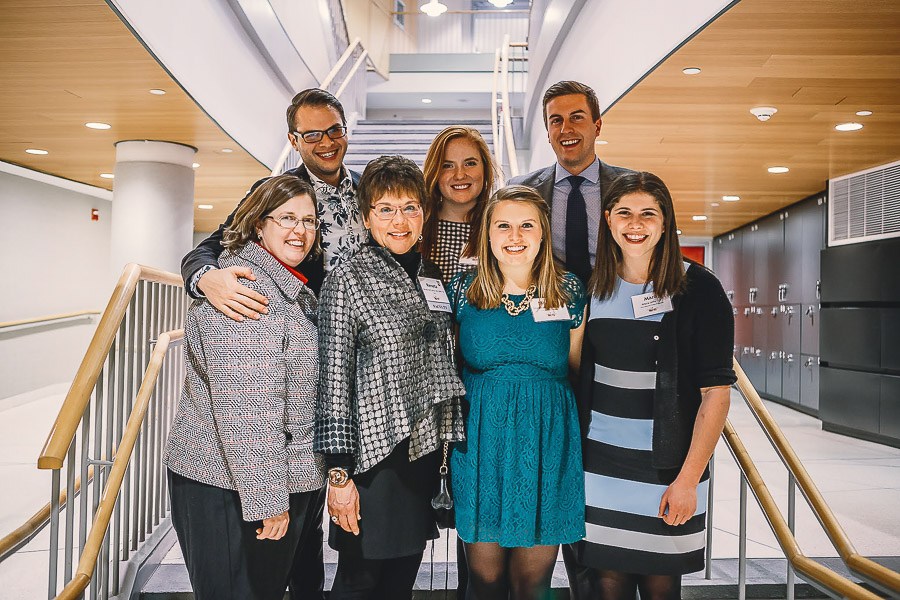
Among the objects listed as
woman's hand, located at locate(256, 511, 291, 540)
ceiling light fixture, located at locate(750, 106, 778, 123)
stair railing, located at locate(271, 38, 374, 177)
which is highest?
stair railing, located at locate(271, 38, 374, 177)

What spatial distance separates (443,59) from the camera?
573 inches

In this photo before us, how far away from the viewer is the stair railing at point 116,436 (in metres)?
2.14

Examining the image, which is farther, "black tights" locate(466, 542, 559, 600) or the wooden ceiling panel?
the wooden ceiling panel

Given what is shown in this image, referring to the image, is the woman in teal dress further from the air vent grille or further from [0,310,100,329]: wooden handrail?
[0,310,100,329]: wooden handrail

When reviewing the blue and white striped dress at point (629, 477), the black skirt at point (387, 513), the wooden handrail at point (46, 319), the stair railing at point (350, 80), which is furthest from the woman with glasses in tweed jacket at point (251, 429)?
the wooden handrail at point (46, 319)

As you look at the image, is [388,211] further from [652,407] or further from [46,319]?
[46,319]

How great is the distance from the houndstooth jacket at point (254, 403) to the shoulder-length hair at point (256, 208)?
0.11 m

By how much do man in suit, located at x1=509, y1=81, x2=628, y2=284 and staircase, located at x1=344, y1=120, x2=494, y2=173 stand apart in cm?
577

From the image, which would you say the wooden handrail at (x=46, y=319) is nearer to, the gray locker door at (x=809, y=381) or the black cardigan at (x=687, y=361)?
the black cardigan at (x=687, y=361)

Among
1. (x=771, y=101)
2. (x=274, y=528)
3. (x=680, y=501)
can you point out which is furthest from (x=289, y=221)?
(x=771, y=101)

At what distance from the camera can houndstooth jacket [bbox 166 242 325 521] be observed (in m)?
1.66

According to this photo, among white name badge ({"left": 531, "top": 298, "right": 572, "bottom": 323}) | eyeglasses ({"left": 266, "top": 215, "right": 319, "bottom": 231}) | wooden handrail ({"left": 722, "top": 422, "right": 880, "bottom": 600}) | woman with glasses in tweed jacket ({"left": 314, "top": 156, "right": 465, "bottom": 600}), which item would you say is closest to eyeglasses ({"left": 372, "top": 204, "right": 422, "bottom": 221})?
woman with glasses in tweed jacket ({"left": 314, "top": 156, "right": 465, "bottom": 600})

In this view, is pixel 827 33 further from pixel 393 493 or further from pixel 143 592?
pixel 143 592

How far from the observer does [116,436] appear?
3.03 metres
